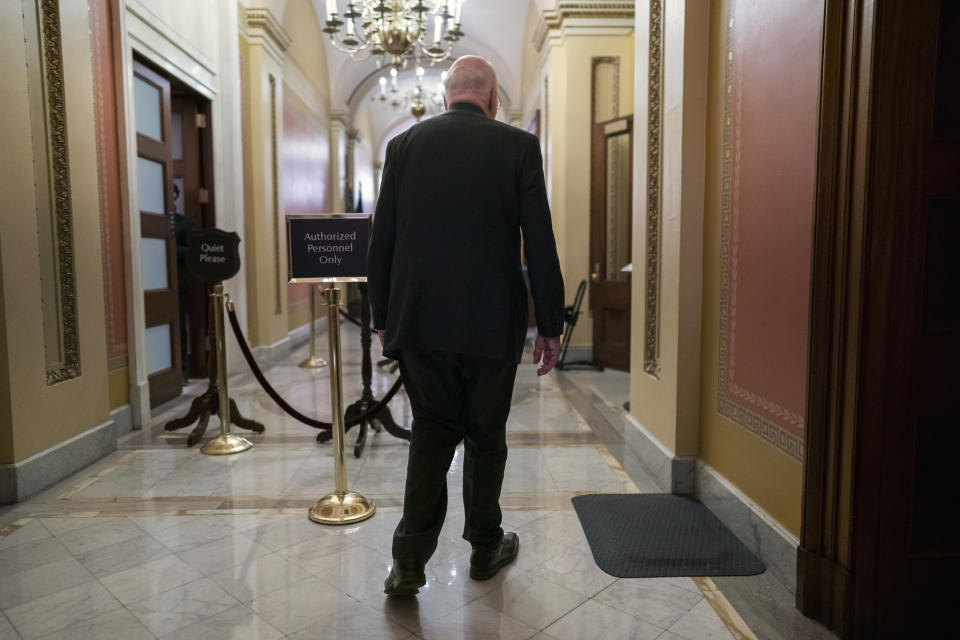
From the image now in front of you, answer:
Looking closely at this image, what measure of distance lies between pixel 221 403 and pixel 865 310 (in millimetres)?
3540

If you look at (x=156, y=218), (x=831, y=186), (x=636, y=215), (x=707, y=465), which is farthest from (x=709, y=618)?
(x=156, y=218)

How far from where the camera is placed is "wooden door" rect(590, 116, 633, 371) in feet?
22.1

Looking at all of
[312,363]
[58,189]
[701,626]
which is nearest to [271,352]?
[312,363]

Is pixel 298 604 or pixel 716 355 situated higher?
pixel 716 355

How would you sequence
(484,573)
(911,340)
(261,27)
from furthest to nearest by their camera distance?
(261,27)
(484,573)
(911,340)

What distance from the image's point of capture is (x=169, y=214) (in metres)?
5.41

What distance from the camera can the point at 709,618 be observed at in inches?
83.4

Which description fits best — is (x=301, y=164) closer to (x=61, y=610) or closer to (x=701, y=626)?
(x=61, y=610)

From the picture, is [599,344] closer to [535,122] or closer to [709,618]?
[535,122]

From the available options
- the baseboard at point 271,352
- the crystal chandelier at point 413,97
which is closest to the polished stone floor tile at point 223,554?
the baseboard at point 271,352

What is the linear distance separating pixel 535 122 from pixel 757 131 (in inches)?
279

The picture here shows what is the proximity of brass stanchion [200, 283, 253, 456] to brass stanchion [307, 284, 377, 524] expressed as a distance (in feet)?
4.16

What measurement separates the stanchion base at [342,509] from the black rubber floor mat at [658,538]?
97cm

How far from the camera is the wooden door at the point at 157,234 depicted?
16.3 feet
